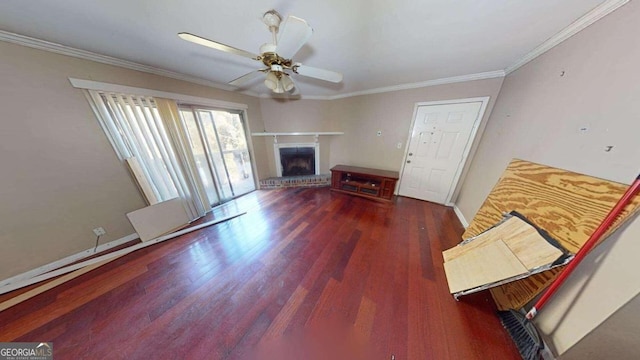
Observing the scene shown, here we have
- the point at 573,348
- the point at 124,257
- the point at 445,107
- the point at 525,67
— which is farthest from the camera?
the point at 445,107

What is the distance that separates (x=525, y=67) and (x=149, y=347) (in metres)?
4.30

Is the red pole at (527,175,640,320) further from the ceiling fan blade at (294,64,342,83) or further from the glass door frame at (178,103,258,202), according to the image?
the glass door frame at (178,103,258,202)

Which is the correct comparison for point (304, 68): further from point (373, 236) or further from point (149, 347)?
point (149, 347)

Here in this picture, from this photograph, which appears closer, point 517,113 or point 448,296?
point 448,296

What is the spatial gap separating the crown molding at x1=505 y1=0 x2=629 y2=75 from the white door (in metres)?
0.76

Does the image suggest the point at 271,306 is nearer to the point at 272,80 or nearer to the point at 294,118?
the point at 272,80

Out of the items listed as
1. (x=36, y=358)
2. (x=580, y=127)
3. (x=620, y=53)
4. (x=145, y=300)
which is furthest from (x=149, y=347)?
(x=620, y=53)

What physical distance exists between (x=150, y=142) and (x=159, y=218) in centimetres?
106

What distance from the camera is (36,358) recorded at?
1.04m

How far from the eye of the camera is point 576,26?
119 centimetres

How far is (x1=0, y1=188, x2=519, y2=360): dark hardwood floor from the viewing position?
3.50 feet

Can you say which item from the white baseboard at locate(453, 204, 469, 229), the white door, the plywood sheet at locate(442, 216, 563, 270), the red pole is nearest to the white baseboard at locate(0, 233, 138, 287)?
the plywood sheet at locate(442, 216, 563, 270)

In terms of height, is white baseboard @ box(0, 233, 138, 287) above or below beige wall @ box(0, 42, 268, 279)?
below

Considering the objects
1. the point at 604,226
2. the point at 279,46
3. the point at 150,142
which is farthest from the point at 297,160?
the point at 604,226
